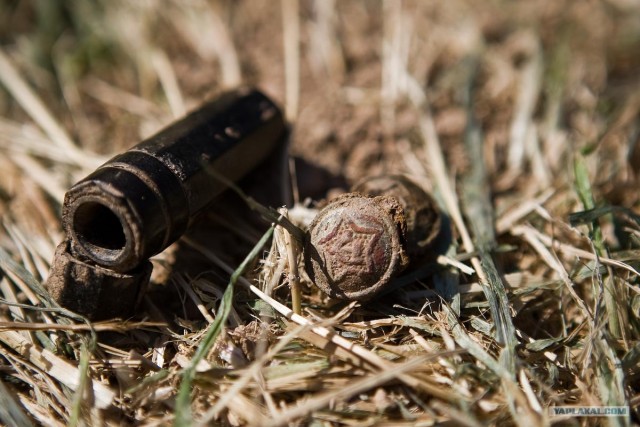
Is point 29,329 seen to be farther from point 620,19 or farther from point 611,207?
point 620,19

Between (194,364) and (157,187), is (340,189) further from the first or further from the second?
(194,364)

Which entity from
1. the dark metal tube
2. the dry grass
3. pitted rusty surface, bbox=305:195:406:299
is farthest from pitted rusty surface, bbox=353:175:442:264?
the dark metal tube

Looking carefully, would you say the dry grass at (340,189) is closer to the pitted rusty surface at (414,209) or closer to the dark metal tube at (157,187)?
the pitted rusty surface at (414,209)

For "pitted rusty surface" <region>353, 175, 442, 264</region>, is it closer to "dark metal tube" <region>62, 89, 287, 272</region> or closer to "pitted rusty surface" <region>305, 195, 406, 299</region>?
"pitted rusty surface" <region>305, 195, 406, 299</region>

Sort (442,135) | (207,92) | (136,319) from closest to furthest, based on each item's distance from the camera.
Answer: (136,319) < (442,135) < (207,92)

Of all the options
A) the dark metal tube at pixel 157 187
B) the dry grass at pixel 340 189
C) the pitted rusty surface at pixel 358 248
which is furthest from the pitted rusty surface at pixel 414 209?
the dark metal tube at pixel 157 187

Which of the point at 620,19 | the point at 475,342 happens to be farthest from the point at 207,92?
the point at 620,19
